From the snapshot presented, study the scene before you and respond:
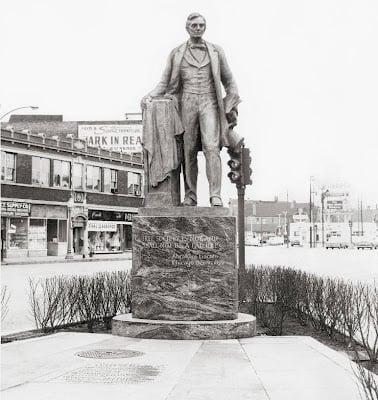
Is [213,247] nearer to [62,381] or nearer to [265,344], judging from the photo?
[265,344]

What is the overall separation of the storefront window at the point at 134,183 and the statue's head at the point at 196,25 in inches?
2090

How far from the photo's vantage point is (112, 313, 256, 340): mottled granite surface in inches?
365

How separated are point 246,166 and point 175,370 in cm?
1041

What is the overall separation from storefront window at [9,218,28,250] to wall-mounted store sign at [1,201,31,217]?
1.56 feet

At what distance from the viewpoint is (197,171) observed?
11141 millimetres

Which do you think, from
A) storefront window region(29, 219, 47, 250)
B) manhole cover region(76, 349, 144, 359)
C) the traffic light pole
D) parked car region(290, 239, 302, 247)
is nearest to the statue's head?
manhole cover region(76, 349, 144, 359)

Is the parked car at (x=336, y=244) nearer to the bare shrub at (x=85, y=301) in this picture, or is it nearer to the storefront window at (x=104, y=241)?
the storefront window at (x=104, y=241)

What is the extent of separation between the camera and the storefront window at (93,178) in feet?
188

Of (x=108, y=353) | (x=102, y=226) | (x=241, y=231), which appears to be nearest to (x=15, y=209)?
(x=102, y=226)

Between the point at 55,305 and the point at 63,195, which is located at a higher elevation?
the point at 63,195

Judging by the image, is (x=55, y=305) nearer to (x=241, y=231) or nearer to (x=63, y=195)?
(x=241, y=231)

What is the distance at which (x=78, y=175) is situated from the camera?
55.8 m

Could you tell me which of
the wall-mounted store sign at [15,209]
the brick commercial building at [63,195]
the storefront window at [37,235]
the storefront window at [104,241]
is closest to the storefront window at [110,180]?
the brick commercial building at [63,195]

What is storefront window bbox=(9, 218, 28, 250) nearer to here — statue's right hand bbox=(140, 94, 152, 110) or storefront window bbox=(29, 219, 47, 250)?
storefront window bbox=(29, 219, 47, 250)
